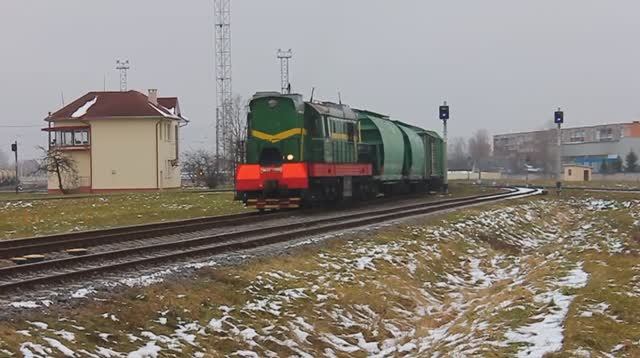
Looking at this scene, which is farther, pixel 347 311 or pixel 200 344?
pixel 347 311

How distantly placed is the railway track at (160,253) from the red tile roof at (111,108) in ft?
156

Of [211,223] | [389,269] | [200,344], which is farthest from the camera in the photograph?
[211,223]

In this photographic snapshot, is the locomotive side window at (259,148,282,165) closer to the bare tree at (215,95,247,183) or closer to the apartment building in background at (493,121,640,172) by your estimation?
the bare tree at (215,95,247,183)

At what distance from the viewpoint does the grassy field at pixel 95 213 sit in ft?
86.1

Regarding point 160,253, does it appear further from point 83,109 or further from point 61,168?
point 83,109

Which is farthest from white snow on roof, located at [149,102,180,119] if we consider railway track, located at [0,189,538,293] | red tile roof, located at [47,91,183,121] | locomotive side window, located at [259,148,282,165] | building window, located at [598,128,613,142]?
building window, located at [598,128,613,142]

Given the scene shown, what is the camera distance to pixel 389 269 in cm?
1491

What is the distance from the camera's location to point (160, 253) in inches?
572

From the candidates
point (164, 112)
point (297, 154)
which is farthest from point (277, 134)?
point (164, 112)

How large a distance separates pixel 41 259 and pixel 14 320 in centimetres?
568

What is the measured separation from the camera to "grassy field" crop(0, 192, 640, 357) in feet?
28.1

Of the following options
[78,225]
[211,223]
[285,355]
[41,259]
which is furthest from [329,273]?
[78,225]

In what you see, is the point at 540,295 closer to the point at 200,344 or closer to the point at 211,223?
the point at 200,344

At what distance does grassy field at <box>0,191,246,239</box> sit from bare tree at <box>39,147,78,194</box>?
26.6m
